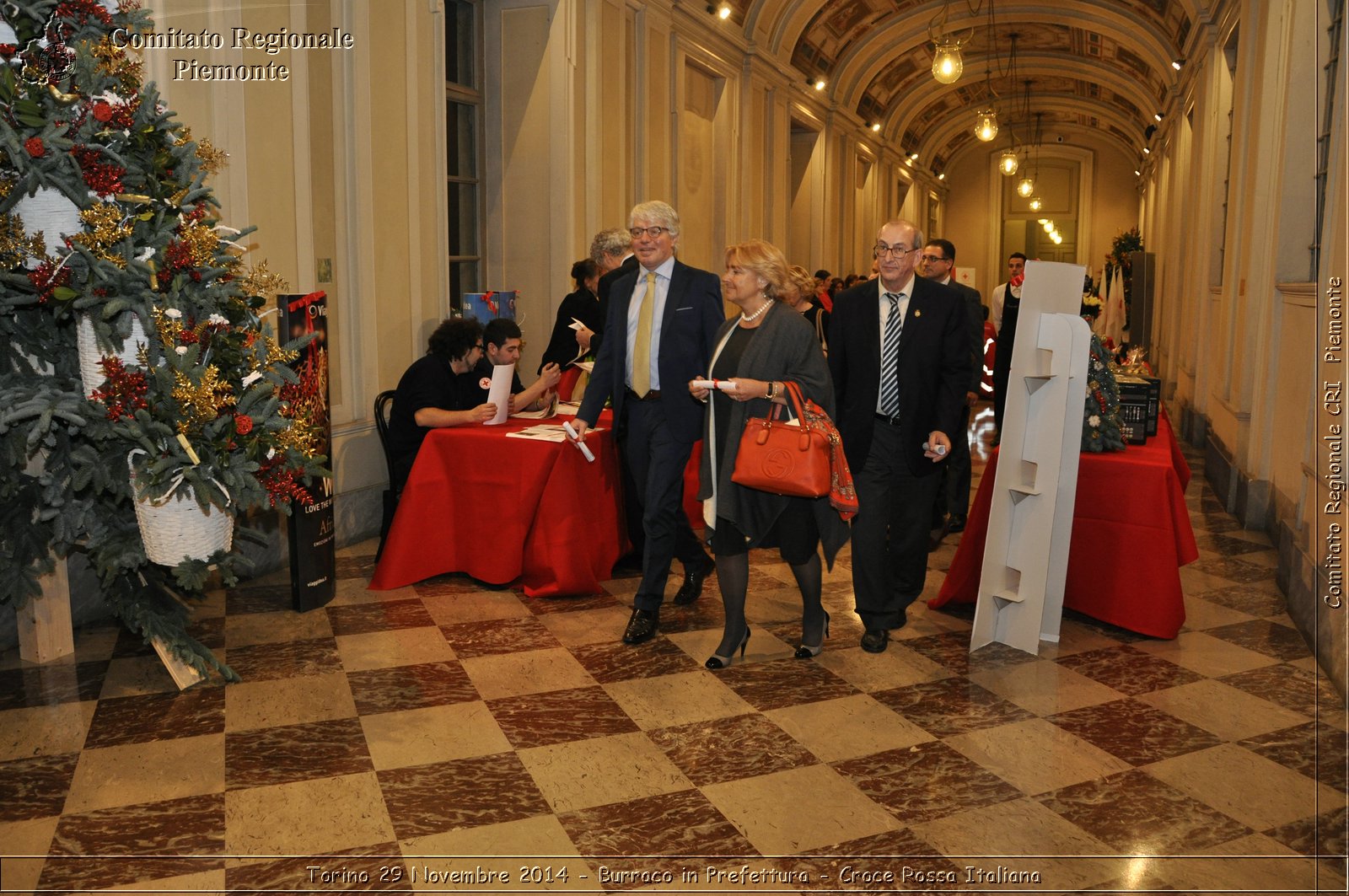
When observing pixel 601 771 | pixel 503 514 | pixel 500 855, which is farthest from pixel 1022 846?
pixel 503 514

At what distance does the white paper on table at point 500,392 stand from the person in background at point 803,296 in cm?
142

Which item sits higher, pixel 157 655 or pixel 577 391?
pixel 577 391

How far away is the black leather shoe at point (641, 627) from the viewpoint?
4457mm

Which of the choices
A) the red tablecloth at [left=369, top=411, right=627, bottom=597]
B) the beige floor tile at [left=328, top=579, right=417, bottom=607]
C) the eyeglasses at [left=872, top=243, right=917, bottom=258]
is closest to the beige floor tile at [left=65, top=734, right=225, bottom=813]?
the beige floor tile at [left=328, top=579, right=417, bottom=607]

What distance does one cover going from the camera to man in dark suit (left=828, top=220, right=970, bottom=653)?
4.31 m

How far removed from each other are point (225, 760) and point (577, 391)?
3.43m

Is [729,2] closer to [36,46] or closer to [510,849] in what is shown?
[36,46]

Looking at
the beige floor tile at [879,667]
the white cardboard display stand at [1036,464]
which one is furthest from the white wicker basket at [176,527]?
the white cardboard display stand at [1036,464]

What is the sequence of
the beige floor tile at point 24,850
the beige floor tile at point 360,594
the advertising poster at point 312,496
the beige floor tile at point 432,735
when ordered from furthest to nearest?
the beige floor tile at point 360,594 → the advertising poster at point 312,496 → the beige floor tile at point 432,735 → the beige floor tile at point 24,850

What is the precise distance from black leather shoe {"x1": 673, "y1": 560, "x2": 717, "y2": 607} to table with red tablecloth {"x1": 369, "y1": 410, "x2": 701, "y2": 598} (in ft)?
1.33

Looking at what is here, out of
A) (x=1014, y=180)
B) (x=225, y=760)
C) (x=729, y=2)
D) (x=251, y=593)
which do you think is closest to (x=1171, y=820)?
(x=225, y=760)

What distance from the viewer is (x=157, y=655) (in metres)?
4.16

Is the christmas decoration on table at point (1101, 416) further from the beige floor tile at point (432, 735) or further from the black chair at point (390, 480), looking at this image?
the black chair at point (390, 480)

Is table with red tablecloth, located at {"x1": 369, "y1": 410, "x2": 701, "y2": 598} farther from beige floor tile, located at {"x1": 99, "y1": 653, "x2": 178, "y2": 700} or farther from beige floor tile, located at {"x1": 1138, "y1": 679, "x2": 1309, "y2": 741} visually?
beige floor tile, located at {"x1": 1138, "y1": 679, "x2": 1309, "y2": 741}
